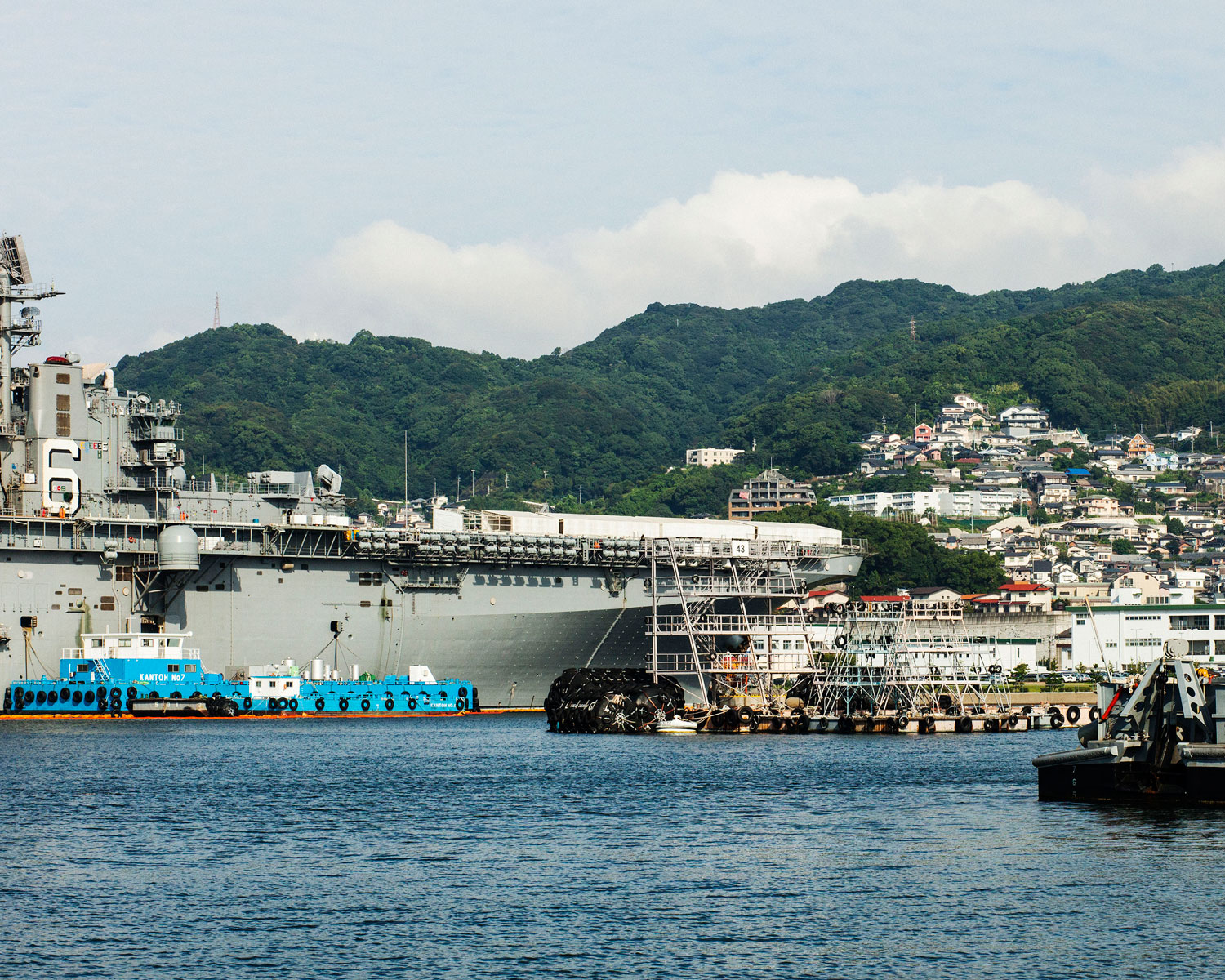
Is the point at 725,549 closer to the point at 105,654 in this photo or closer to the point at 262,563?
the point at 262,563

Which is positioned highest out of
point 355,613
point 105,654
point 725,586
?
point 725,586

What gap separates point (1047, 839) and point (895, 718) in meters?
35.1

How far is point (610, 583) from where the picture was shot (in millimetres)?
86812

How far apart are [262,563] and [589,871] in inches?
1853

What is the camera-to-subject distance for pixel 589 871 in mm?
36062

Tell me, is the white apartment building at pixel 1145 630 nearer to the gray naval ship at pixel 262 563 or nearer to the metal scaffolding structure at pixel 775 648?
the metal scaffolding structure at pixel 775 648

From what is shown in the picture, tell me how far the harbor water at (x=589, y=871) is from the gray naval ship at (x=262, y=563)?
18790mm

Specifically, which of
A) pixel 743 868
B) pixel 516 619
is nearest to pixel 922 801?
pixel 743 868

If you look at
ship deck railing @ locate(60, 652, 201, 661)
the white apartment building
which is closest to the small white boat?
ship deck railing @ locate(60, 652, 201, 661)

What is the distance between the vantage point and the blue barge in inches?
2992

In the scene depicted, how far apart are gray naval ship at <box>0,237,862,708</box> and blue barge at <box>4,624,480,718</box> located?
856mm

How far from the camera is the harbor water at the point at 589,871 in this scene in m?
28.2

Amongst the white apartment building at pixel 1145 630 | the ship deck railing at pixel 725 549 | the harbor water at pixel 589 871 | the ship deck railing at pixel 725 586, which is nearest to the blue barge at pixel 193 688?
the ship deck railing at pixel 725 586

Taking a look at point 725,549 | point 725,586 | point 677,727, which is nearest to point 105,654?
point 677,727
